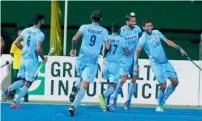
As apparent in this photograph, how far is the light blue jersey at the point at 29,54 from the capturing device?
14.9m

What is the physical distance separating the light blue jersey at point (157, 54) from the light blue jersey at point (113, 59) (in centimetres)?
58

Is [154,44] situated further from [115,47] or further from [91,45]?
[91,45]

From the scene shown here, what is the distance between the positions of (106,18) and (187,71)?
1006cm

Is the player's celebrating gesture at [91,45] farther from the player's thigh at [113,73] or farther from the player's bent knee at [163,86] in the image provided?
the player's bent knee at [163,86]

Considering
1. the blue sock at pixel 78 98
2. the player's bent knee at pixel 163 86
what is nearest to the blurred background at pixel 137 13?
the player's bent knee at pixel 163 86

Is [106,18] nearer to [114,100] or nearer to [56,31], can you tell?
[56,31]

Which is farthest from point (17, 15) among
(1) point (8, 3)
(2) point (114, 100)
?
(2) point (114, 100)

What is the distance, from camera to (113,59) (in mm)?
15883

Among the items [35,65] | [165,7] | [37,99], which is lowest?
[37,99]

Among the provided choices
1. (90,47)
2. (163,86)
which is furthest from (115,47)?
(90,47)

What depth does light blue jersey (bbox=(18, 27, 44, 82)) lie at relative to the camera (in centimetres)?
1492

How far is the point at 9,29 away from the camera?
28.0 m

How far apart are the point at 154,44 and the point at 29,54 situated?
9.37 feet

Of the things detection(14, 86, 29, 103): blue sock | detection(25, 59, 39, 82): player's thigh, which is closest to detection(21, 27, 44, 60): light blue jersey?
detection(25, 59, 39, 82): player's thigh
